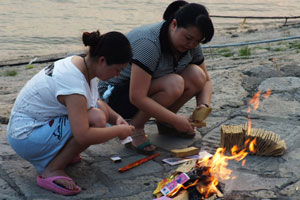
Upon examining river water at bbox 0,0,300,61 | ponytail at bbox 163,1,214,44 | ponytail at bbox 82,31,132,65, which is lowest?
river water at bbox 0,0,300,61

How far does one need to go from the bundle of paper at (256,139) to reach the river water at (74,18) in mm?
6833

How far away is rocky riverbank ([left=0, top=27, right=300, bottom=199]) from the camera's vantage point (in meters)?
2.91

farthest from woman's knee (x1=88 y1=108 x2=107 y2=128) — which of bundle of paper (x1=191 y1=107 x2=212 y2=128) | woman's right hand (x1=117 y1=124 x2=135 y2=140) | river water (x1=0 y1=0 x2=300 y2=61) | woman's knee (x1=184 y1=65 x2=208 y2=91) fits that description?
river water (x1=0 y1=0 x2=300 y2=61)

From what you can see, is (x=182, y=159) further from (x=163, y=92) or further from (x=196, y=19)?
(x=196, y=19)

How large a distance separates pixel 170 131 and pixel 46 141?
1.37 meters

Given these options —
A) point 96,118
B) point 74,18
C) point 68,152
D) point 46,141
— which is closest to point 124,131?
point 96,118

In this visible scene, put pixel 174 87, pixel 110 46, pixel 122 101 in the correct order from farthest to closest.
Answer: pixel 122 101 → pixel 174 87 → pixel 110 46

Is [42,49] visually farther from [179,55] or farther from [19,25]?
[179,55]

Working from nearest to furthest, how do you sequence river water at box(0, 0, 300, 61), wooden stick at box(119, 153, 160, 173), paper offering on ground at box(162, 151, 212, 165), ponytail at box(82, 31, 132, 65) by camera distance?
ponytail at box(82, 31, 132, 65) < wooden stick at box(119, 153, 160, 173) < paper offering on ground at box(162, 151, 212, 165) < river water at box(0, 0, 300, 61)

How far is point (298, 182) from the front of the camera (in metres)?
3.02

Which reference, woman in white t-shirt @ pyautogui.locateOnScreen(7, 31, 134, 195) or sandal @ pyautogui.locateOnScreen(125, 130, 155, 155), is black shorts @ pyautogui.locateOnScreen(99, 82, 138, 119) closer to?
sandal @ pyautogui.locateOnScreen(125, 130, 155, 155)

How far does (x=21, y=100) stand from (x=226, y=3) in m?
15.9

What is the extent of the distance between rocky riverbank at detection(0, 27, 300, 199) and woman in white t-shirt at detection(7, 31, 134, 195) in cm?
19

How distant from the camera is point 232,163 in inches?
133
